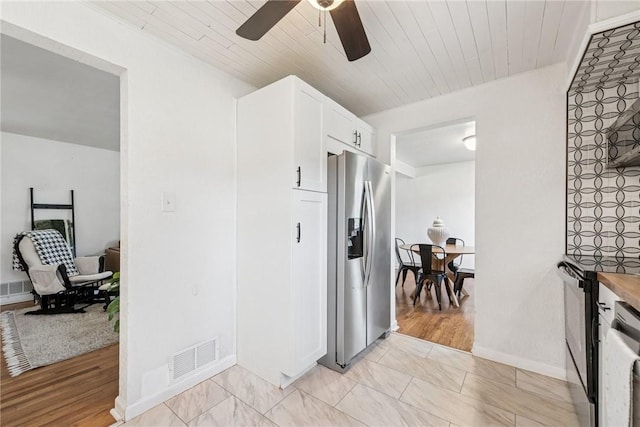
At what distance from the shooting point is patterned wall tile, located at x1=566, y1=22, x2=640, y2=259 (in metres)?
1.87

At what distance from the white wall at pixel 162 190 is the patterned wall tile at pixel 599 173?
2672 millimetres

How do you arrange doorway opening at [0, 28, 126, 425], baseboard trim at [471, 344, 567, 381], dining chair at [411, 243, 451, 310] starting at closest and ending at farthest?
doorway opening at [0, 28, 126, 425]
baseboard trim at [471, 344, 567, 381]
dining chair at [411, 243, 451, 310]

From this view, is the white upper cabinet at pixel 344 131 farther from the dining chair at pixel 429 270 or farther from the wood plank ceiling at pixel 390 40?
the dining chair at pixel 429 270

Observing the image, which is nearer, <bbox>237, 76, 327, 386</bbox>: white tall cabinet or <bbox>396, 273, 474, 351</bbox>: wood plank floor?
<bbox>237, 76, 327, 386</bbox>: white tall cabinet

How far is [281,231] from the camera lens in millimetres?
1978

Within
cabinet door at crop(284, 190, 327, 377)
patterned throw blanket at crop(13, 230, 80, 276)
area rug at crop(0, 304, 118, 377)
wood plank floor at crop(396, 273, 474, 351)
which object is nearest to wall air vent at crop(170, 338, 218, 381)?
cabinet door at crop(284, 190, 327, 377)

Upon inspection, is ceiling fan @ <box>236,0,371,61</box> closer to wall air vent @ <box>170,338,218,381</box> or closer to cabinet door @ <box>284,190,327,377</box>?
cabinet door @ <box>284,190,327,377</box>

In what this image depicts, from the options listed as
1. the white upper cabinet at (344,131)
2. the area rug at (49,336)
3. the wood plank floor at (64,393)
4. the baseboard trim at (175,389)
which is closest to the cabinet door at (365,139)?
the white upper cabinet at (344,131)

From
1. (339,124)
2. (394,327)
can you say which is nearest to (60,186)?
(339,124)

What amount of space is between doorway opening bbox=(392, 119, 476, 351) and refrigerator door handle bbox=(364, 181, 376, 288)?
1.04 metres

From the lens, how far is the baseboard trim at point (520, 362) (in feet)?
6.88

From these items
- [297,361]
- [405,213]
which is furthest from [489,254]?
[405,213]

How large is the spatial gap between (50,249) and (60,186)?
124 cm

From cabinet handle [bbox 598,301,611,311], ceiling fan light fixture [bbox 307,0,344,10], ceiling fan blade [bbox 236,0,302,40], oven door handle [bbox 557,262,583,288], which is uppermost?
ceiling fan light fixture [bbox 307,0,344,10]
